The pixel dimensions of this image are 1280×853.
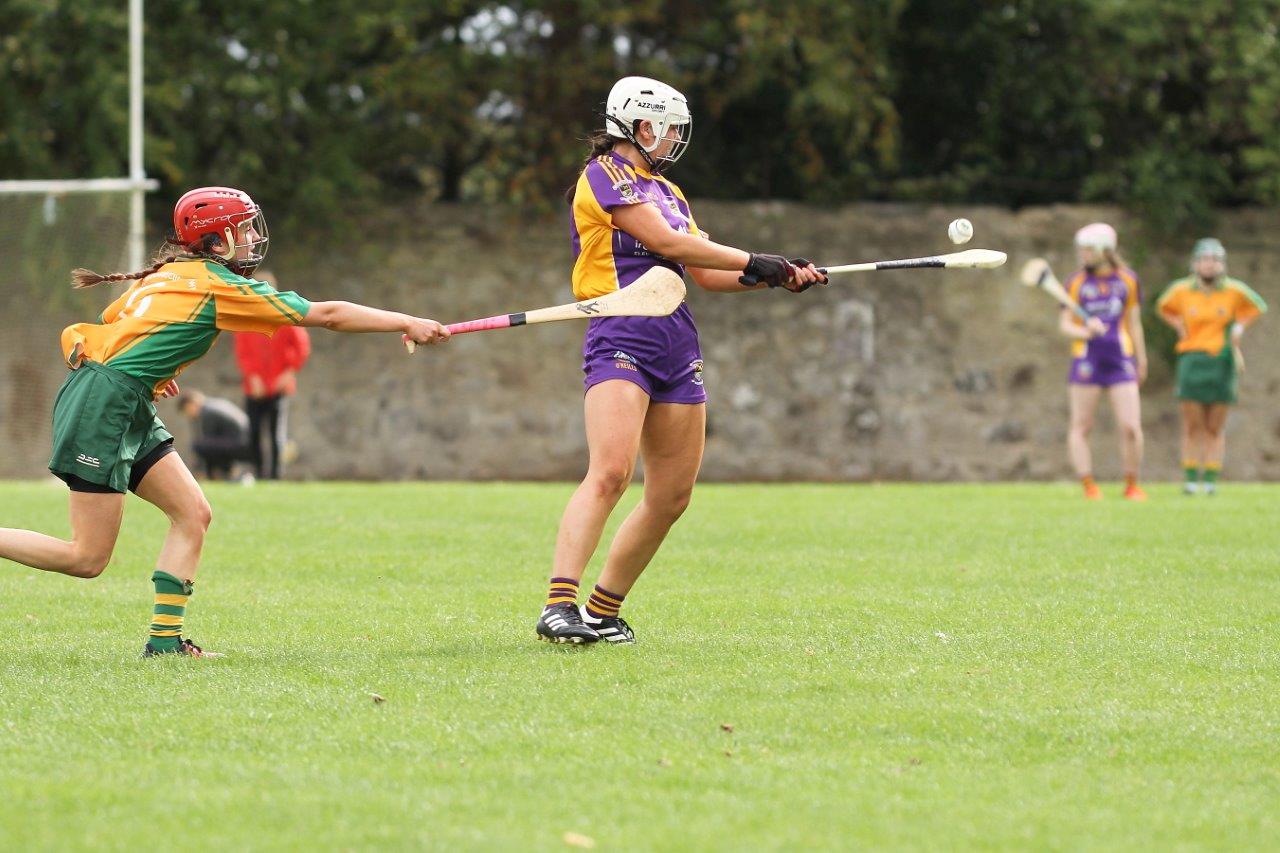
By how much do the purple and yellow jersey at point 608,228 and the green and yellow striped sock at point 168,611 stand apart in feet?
5.95

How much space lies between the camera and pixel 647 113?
6.60 m

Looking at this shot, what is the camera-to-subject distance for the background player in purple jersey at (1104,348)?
14.4 m

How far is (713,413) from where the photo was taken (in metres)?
20.6

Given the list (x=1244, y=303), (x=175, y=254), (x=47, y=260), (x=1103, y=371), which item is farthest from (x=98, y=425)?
(x=47, y=260)

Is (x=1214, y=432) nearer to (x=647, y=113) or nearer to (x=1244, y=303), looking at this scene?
(x=1244, y=303)

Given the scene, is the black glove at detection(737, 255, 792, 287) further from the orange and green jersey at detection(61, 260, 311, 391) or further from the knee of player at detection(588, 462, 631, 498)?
the orange and green jersey at detection(61, 260, 311, 391)

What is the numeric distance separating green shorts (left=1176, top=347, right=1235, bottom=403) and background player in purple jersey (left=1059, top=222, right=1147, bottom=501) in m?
1.39

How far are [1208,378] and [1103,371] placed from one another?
1.74 meters

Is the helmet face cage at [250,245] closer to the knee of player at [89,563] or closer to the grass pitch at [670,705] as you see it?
the knee of player at [89,563]

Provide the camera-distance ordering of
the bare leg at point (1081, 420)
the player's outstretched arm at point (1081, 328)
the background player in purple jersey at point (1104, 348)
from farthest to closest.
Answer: the bare leg at point (1081, 420)
the background player in purple jersey at point (1104, 348)
the player's outstretched arm at point (1081, 328)

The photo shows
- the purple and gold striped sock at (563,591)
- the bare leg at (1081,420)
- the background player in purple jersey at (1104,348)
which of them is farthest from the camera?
the bare leg at (1081,420)

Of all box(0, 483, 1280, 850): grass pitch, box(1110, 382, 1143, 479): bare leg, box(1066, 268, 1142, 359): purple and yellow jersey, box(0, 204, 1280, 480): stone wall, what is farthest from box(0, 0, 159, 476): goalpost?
box(1110, 382, 1143, 479): bare leg

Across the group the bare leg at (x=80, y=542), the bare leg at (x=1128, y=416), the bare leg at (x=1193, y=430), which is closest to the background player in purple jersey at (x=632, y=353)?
the bare leg at (x=80, y=542)

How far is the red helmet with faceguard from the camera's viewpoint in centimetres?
635
